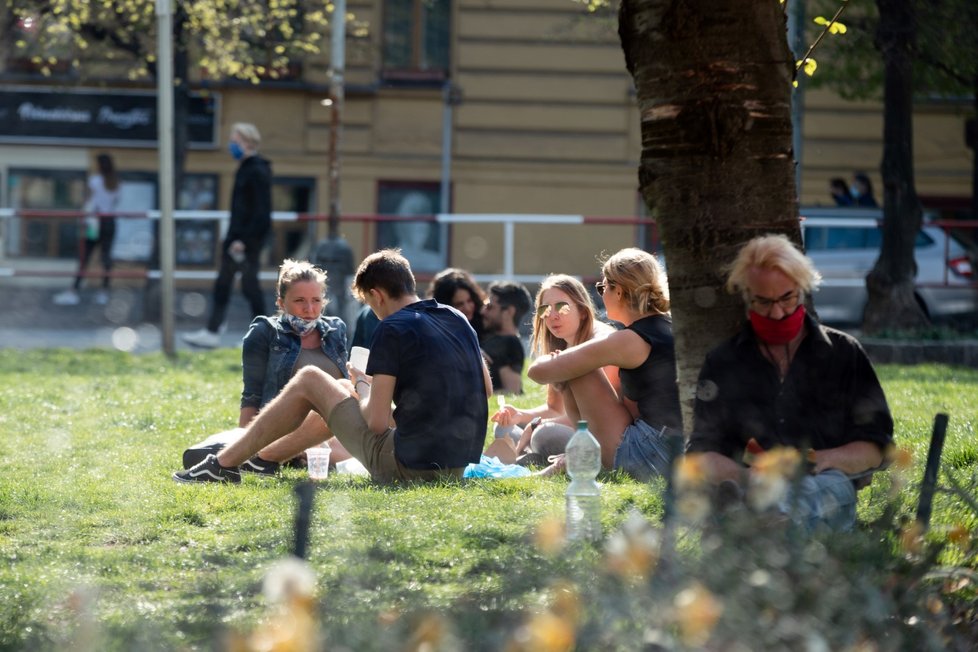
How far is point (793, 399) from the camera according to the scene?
17.3 ft

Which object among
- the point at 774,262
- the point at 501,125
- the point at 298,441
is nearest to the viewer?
the point at 774,262

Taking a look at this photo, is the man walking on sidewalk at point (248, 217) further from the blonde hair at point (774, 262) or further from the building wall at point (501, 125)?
the blonde hair at point (774, 262)

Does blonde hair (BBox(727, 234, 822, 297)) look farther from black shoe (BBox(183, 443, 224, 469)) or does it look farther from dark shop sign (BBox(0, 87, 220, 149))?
dark shop sign (BBox(0, 87, 220, 149))

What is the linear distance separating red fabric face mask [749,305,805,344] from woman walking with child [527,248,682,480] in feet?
5.73

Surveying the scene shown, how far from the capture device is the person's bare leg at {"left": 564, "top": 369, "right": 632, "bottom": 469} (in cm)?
731

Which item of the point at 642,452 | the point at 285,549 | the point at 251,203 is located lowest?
the point at 285,549

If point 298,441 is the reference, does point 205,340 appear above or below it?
below

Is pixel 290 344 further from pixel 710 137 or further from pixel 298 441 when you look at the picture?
pixel 710 137

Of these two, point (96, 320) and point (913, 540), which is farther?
point (96, 320)

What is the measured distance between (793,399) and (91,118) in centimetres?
2063

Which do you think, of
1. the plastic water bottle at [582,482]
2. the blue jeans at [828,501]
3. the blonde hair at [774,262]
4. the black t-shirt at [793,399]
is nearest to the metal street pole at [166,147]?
the plastic water bottle at [582,482]

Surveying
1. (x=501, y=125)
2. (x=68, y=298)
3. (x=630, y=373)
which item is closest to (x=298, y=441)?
(x=630, y=373)

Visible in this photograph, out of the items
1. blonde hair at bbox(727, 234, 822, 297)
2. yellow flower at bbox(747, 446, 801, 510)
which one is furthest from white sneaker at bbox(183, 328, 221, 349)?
yellow flower at bbox(747, 446, 801, 510)

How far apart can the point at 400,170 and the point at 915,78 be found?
28.8ft
